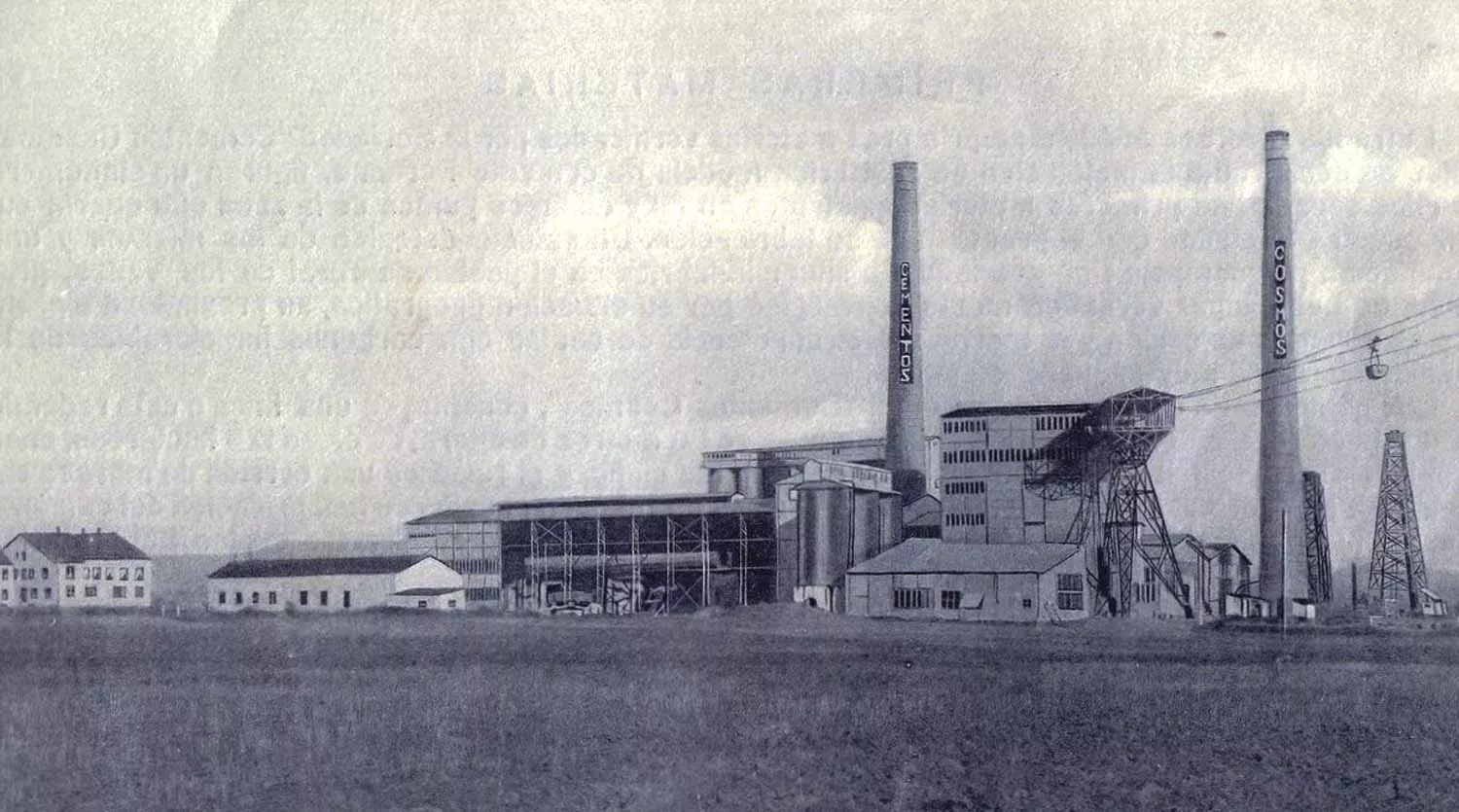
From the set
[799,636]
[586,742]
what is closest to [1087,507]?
[799,636]

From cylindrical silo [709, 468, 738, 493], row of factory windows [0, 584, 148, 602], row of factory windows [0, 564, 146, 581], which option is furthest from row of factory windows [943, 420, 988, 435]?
row of factory windows [0, 564, 146, 581]

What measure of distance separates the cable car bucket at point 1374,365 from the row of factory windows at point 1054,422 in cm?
2517

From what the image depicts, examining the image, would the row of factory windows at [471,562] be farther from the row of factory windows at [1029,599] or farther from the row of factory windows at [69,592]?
the row of factory windows at [1029,599]

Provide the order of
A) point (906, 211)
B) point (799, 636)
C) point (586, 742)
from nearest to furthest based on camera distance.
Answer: point (586, 742) → point (799, 636) → point (906, 211)

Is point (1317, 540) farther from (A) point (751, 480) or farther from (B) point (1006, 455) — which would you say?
(A) point (751, 480)

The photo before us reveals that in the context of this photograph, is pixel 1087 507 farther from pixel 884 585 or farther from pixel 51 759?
pixel 51 759

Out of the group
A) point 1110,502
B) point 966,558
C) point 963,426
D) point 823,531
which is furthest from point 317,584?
point 1110,502

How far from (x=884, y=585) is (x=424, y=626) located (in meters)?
19.8

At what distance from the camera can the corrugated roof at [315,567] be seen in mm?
51938

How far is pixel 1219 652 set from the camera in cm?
3781

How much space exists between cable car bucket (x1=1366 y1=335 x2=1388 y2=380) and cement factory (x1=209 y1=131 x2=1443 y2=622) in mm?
21058

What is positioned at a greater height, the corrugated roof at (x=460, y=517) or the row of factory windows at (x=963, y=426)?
the row of factory windows at (x=963, y=426)

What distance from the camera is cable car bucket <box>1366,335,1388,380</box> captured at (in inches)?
1323

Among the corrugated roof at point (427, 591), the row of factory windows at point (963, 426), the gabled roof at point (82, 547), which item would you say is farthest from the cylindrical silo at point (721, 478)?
the gabled roof at point (82, 547)
